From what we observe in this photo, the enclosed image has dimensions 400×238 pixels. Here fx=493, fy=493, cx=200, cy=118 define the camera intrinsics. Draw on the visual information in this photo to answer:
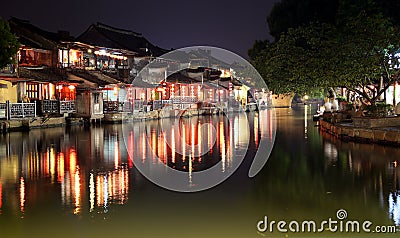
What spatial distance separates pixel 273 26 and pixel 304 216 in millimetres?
30387

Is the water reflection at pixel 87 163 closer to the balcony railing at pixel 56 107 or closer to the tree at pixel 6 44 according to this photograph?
the tree at pixel 6 44

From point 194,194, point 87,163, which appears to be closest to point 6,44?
point 87,163

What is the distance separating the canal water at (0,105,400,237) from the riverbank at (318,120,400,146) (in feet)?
1.83

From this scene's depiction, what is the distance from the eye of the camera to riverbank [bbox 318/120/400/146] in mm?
18562

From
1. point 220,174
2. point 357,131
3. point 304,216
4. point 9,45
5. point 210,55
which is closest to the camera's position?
point 304,216

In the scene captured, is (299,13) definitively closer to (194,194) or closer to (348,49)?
(348,49)

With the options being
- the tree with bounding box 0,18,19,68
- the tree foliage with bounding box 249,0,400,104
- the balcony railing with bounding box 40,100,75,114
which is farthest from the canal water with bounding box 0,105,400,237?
the balcony railing with bounding box 40,100,75,114

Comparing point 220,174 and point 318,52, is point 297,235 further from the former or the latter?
point 318,52

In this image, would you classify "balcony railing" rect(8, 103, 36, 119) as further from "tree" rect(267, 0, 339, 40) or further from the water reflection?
"tree" rect(267, 0, 339, 40)

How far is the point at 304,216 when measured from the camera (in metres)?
8.78

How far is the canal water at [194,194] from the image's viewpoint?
8297 mm

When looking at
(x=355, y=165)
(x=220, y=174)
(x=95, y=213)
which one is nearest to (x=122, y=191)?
(x=95, y=213)

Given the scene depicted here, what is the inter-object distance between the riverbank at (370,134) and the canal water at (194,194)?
0.56 metres

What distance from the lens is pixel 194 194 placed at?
11.0m
